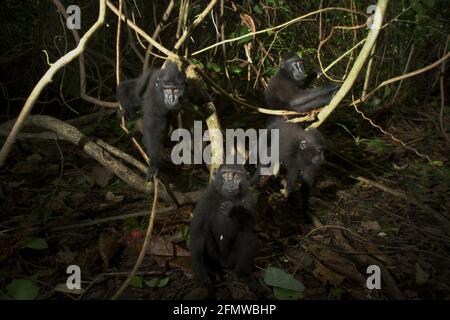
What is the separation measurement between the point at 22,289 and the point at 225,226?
1.92 meters

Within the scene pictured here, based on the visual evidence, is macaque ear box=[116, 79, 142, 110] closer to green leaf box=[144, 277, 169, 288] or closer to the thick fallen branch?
the thick fallen branch

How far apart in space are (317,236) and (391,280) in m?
1.05

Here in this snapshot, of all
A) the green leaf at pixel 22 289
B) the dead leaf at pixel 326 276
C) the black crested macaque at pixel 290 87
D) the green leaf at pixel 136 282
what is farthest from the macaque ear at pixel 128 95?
the dead leaf at pixel 326 276

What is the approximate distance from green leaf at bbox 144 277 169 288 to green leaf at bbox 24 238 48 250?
1.20m

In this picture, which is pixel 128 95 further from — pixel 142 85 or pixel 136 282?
pixel 136 282

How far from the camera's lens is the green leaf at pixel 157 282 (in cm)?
376

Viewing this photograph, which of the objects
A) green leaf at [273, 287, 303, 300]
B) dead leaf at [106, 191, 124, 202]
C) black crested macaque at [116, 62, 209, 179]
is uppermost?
black crested macaque at [116, 62, 209, 179]

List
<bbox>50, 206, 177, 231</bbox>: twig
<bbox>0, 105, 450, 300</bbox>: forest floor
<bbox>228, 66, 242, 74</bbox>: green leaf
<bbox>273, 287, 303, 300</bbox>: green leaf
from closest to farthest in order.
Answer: <bbox>273, 287, 303, 300</bbox>: green leaf → <bbox>0, 105, 450, 300</bbox>: forest floor → <bbox>50, 206, 177, 231</bbox>: twig → <bbox>228, 66, 242, 74</bbox>: green leaf

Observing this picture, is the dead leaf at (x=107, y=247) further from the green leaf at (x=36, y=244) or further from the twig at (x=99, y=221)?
the green leaf at (x=36, y=244)

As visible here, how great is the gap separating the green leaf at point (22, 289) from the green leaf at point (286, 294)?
2166 millimetres

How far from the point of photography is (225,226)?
154 inches

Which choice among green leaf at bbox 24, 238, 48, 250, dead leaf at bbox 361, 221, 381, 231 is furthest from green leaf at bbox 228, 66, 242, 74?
green leaf at bbox 24, 238, 48, 250

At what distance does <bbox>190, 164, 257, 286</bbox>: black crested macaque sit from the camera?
373 centimetres
